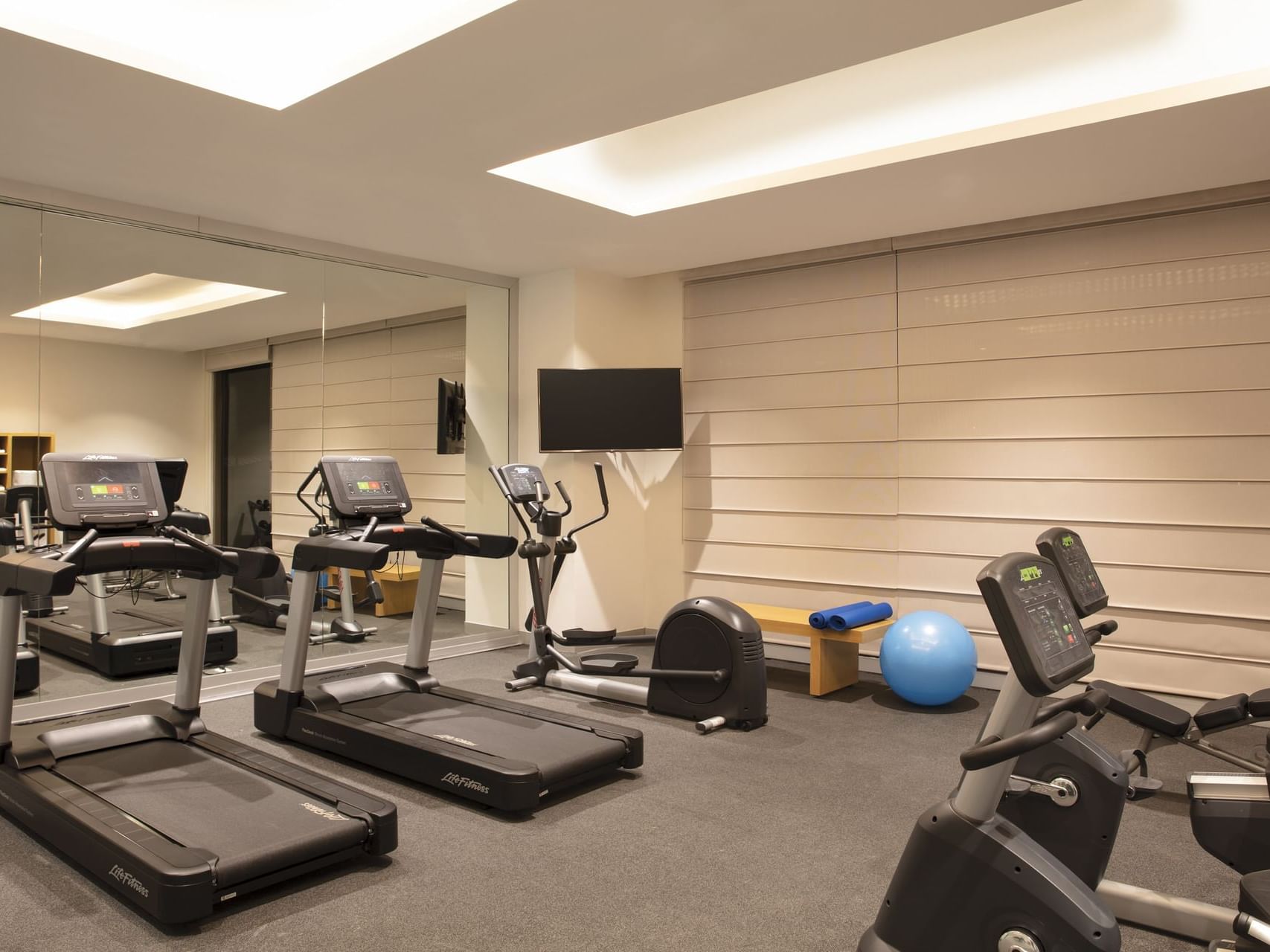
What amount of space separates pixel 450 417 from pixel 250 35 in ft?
10.5

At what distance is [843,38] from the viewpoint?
3.27 metres

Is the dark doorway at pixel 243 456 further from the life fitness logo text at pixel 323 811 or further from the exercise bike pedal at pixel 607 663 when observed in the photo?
the life fitness logo text at pixel 323 811

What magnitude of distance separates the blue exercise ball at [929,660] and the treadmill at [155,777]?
2926 millimetres

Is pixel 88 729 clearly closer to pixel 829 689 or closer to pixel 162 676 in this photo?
pixel 162 676

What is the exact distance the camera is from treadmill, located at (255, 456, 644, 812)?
364cm

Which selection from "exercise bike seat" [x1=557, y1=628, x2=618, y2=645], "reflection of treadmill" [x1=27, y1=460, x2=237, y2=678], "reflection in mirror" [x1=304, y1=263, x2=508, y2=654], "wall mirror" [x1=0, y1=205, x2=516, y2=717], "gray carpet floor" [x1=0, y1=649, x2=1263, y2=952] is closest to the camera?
"gray carpet floor" [x1=0, y1=649, x2=1263, y2=952]

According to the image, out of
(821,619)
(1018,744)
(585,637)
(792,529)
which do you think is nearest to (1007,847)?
(1018,744)

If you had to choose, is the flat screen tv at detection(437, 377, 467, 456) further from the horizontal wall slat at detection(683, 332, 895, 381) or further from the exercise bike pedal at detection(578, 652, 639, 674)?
the exercise bike pedal at detection(578, 652, 639, 674)

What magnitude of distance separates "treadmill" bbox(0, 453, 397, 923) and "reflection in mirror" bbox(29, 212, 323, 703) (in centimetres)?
146

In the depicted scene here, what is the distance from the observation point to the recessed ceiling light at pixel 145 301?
15.9ft

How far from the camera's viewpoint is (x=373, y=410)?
6.24 metres

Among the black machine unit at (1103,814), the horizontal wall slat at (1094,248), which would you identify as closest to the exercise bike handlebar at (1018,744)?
the black machine unit at (1103,814)

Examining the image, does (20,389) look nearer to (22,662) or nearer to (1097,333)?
(22,662)

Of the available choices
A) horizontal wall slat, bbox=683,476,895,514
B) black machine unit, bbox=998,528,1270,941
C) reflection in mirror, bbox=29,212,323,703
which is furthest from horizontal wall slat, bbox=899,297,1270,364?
reflection in mirror, bbox=29,212,323,703
